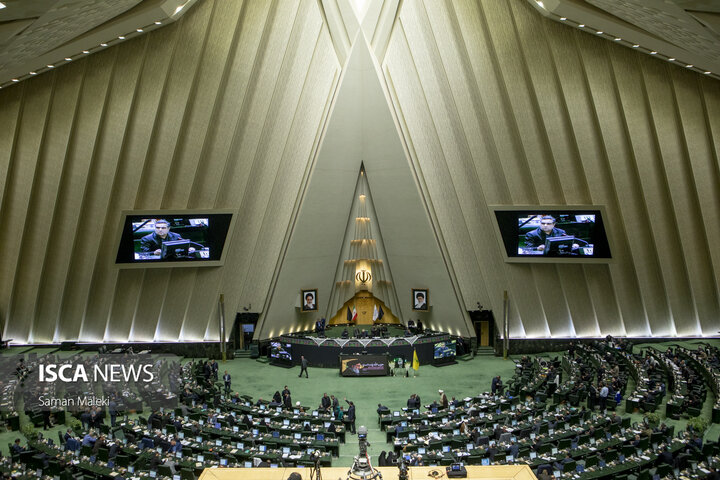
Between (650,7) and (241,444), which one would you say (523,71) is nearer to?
(650,7)

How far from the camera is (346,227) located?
100 ft

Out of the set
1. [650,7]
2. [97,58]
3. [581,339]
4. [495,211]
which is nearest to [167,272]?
[97,58]

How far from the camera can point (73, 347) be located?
2606 cm

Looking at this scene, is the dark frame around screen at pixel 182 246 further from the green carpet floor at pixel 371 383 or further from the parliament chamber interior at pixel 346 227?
the green carpet floor at pixel 371 383

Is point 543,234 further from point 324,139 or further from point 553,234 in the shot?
point 324,139

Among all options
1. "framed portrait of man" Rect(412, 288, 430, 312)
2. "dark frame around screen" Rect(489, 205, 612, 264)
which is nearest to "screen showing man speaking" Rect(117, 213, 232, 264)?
"framed portrait of man" Rect(412, 288, 430, 312)

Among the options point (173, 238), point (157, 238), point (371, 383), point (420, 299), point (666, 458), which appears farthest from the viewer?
point (420, 299)

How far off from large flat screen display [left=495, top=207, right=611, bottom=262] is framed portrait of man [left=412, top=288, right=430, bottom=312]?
5.83 metres

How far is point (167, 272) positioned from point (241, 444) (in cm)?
1330

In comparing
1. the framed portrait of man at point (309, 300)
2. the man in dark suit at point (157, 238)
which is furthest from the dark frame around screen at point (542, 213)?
the man in dark suit at point (157, 238)

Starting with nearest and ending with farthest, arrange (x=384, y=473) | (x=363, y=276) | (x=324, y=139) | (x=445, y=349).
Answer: (x=384, y=473) < (x=324, y=139) < (x=445, y=349) < (x=363, y=276)

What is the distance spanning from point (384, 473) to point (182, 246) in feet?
56.7

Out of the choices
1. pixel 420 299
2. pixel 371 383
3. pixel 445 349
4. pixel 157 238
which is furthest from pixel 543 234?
pixel 157 238

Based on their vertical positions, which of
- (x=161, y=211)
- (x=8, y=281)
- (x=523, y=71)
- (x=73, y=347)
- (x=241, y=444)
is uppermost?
(x=523, y=71)
